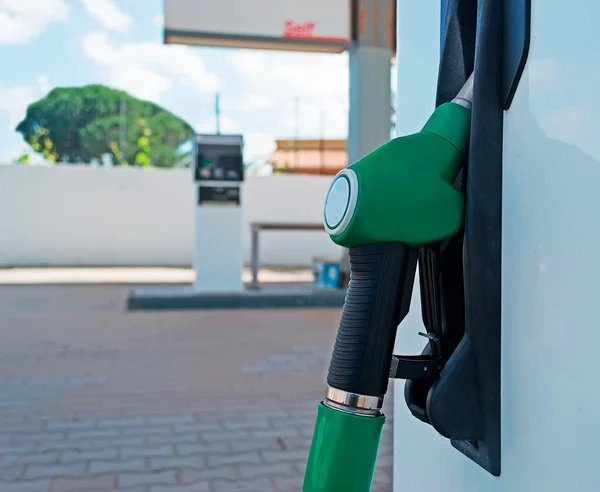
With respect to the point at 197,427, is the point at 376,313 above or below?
above

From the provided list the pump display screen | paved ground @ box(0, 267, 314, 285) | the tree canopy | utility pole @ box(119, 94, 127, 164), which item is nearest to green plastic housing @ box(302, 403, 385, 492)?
the pump display screen

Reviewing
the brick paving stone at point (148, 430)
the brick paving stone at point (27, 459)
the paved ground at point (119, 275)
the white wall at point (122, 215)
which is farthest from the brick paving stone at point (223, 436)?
the white wall at point (122, 215)

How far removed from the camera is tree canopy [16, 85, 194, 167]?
16.1 metres

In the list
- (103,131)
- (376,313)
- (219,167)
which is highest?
(103,131)

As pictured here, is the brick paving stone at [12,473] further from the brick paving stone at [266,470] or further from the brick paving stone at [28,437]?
the brick paving stone at [266,470]

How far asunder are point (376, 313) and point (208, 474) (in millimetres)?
1957

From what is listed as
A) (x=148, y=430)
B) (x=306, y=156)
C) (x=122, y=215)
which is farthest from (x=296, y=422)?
(x=306, y=156)

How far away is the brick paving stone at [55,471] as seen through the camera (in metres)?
2.44

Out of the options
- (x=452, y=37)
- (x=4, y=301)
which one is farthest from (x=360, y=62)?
(x=452, y=37)

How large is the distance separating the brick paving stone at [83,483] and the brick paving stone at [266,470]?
45 centimetres

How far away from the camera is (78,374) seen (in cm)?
411

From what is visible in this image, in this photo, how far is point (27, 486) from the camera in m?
2.34

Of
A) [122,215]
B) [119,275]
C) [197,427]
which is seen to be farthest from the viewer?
[122,215]

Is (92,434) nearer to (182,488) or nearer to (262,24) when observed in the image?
(182,488)
